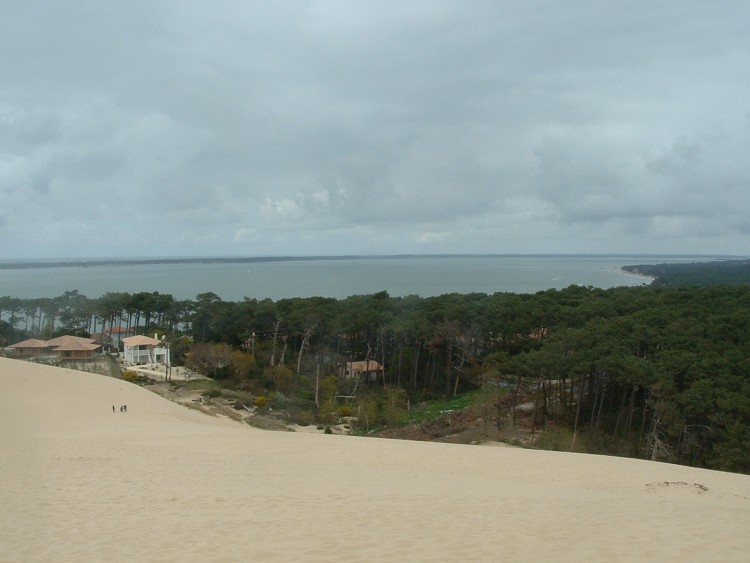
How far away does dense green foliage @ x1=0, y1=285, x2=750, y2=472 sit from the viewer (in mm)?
19562

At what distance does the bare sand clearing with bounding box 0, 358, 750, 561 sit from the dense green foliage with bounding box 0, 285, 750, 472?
5.74m

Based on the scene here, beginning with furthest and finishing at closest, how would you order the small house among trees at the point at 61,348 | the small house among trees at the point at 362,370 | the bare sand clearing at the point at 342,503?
the small house among trees at the point at 61,348 < the small house among trees at the point at 362,370 < the bare sand clearing at the point at 342,503

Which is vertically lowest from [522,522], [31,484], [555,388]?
[555,388]

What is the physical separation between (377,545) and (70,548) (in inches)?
143

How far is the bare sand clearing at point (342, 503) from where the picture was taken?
6.27 meters

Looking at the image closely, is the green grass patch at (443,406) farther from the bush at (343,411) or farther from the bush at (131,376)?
the bush at (131,376)

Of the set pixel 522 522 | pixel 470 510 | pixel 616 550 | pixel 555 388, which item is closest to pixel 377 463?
pixel 470 510

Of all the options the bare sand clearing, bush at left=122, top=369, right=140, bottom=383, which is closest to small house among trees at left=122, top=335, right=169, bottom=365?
bush at left=122, top=369, right=140, bottom=383

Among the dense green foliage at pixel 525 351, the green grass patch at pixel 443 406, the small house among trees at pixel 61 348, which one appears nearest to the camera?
the dense green foliage at pixel 525 351

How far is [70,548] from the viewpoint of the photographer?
20.9ft

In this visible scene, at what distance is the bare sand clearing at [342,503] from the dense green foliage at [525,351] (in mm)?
5741

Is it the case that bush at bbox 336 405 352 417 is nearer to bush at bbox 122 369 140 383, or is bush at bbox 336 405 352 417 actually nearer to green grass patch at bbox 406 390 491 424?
green grass patch at bbox 406 390 491 424

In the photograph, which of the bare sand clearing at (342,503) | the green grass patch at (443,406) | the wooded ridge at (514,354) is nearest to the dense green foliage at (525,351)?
the wooded ridge at (514,354)

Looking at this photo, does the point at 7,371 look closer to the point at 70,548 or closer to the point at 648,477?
the point at 70,548
